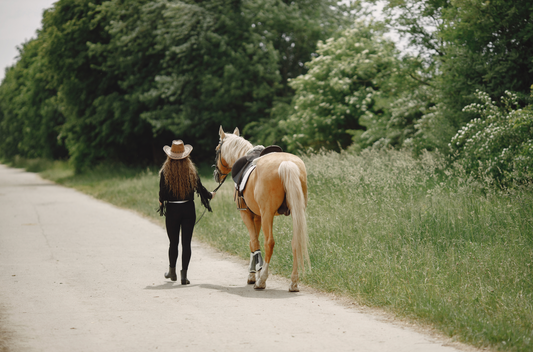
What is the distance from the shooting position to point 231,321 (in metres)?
5.43

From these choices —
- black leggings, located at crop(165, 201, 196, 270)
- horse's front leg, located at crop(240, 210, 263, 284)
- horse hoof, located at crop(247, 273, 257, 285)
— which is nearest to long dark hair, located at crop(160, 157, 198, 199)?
black leggings, located at crop(165, 201, 196, 270)

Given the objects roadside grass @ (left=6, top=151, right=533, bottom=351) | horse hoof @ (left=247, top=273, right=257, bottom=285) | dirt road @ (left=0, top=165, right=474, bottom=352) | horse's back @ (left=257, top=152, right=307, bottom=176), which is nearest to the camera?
dirt road @ (left=0, top=165, right=474, bottom=352)

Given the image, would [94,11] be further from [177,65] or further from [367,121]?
[367,121]

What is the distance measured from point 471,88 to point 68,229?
31.8 feet

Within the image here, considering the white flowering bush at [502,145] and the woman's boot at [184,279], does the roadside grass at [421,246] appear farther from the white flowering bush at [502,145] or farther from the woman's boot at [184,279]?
the woman's boot at [184,279]

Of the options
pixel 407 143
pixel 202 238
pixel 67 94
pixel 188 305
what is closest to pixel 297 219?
pixel 188 305

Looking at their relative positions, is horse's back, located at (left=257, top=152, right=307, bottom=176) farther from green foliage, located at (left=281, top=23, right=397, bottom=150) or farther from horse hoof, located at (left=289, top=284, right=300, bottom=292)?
green foliage, located at (left=281, top=23, right=397, bottom=150)

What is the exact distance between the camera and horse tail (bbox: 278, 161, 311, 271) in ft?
21.5

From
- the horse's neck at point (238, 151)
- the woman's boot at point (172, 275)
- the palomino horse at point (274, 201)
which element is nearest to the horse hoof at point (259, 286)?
the palomino horse at point (274, 201)

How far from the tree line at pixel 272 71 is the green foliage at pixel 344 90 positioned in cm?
6

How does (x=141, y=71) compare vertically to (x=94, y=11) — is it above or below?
below

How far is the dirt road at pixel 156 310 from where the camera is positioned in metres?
4.76

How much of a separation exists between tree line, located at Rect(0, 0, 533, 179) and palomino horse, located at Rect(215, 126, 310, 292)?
5237mm

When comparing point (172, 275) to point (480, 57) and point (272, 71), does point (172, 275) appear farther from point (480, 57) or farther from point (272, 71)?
point (272, 71)
